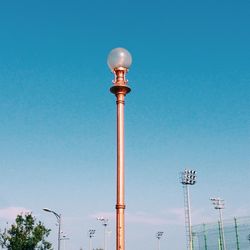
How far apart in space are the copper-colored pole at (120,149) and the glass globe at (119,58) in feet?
0.43

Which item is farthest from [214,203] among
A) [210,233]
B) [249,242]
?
[249,242]

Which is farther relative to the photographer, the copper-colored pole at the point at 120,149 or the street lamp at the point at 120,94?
the street lamp at the point at 120,94

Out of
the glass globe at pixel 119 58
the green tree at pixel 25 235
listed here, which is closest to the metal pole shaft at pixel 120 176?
the glass globe at pixel 119 58

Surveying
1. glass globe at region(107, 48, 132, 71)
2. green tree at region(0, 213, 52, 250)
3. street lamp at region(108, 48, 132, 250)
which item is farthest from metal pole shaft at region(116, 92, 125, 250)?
green tree at region(0, 213, 52, 250)

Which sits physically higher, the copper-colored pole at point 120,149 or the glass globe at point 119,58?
the glass globe at point 119,58

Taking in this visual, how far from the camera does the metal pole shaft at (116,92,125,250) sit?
338 inches

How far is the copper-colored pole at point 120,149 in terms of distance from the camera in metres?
8.62

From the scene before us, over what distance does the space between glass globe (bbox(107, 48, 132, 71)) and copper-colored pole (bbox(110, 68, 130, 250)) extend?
0.43 ft

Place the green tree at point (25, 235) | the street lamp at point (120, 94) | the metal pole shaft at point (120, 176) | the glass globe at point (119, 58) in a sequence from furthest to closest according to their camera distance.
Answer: the green tree at point (25, 235), the glass globe at point (119, 58), the street lamp at point (120, 94), the metal pole shaft at point (120, 176)

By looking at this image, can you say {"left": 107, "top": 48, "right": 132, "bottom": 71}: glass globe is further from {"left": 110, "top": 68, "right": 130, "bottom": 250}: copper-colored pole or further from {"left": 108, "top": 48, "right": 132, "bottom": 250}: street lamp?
{"left": 110, "top": 68, "right": 130, "bottom": 250}: copper-colored pole

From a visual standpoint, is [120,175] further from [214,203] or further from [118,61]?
[214,203]

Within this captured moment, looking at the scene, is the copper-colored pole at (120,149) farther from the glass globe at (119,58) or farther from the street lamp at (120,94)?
the glass globe at (119,58)

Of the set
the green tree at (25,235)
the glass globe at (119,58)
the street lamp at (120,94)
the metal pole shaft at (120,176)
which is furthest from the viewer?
the green tree at (25,235)

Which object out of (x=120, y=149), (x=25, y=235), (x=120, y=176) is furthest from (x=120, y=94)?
(x=25, y=235)
